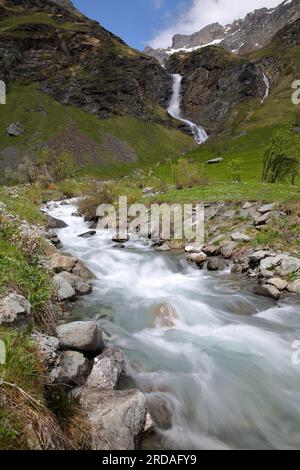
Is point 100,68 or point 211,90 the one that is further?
point 211,90

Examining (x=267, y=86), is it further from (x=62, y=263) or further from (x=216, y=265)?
(x=62, y=263)

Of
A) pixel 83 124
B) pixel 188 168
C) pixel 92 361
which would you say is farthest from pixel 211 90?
pixel 92 361

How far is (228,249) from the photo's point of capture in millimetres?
19125

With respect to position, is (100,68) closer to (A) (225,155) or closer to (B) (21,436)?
(A) (225,155)

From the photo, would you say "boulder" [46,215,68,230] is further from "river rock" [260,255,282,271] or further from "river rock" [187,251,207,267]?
"river rock" [260,255,282,271]

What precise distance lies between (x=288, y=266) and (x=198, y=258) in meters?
4.56

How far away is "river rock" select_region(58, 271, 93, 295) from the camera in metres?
13.6

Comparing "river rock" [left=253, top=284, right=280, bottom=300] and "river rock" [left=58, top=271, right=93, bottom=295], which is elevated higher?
"river rock" [left=58, top=271, right=93, bottom=295]

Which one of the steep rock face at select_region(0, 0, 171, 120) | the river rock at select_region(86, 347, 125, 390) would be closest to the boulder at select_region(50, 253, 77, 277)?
the river rock at select_region(86, 347, 125, 390)

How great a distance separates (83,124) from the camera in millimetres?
124188

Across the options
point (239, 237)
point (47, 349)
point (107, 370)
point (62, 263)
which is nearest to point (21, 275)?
point (47, 349)

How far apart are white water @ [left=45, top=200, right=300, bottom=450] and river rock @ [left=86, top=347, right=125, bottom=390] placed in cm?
71

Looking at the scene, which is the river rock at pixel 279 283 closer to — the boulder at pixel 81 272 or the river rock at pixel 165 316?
the river rock at pixel 165 316
